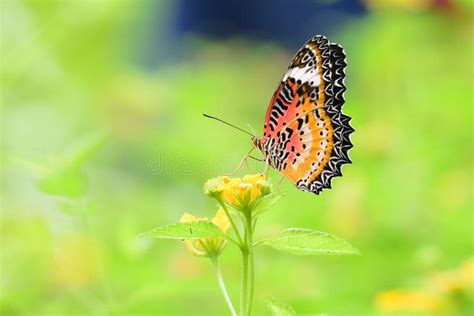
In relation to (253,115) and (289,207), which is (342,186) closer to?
(289,207)

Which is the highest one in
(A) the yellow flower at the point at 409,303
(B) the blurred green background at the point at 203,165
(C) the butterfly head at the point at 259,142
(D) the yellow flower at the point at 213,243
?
(B) the blurred green background at the point at 203,165

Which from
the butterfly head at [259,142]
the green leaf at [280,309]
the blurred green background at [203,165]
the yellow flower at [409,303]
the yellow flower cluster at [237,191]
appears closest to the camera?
the green leaf at [280,309]

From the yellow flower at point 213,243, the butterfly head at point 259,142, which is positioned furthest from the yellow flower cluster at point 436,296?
the yellow flower at point 213,243

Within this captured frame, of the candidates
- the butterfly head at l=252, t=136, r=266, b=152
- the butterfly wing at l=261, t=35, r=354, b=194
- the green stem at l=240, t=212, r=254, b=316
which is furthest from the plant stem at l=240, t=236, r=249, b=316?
the butterfly head at l=252, t=136, r=266, b=152

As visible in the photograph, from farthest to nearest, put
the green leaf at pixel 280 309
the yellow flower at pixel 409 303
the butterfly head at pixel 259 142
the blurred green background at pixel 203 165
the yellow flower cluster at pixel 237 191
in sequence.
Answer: the blurred green background at pixel 203 165 → the yellow flower at pixel 409 303 → the butterfly head at pixel 259 142 → the yellow flower cluster at pixel 237 191 → the green leaf at pixel 280 309

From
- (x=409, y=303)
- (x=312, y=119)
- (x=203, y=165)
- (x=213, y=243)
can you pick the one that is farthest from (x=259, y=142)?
(x=203, y=165)

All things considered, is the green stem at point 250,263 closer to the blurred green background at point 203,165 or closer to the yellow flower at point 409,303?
the blurred green background at point 203,165

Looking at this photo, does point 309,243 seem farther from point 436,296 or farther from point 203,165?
point 203,165

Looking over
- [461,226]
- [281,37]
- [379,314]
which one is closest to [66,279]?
[379,314]
